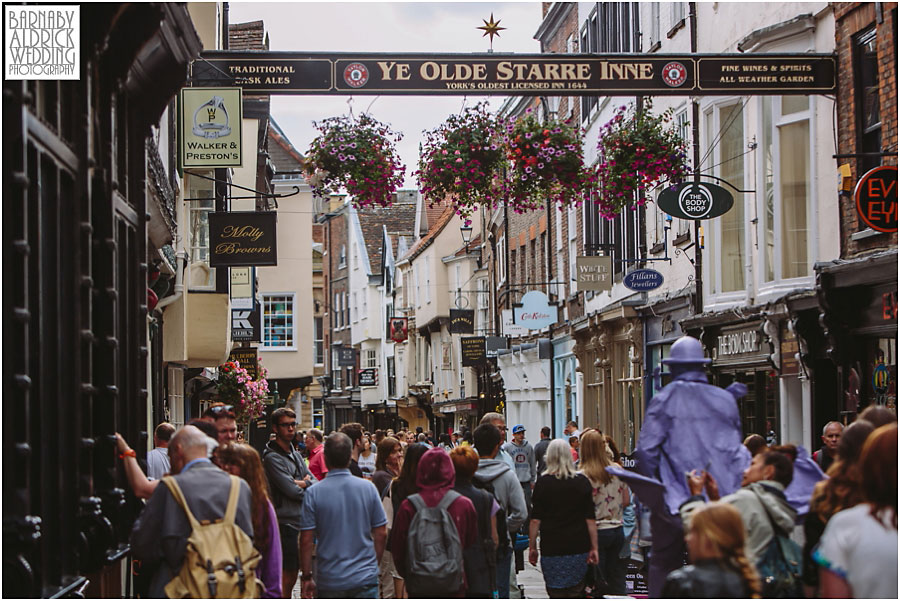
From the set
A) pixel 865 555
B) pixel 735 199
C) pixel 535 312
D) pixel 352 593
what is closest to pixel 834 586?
pixel 865 555

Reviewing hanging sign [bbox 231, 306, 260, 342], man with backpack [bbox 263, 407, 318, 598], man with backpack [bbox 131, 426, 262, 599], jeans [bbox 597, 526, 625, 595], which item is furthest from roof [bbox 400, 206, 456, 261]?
man with backpack [bbox 131, 426, 262, 599]

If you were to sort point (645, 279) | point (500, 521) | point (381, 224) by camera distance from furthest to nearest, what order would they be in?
point (381, 224), point (645, 279), point (500, 521)

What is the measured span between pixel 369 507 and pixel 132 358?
2.27 m

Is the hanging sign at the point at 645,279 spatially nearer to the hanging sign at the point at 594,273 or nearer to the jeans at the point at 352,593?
the hanging sign at the point at 594,273

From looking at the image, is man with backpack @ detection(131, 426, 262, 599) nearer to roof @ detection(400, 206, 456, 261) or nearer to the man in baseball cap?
the man in baseball cap

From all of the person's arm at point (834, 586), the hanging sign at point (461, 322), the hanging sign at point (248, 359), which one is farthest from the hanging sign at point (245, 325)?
the person's arm at point (834, 586)

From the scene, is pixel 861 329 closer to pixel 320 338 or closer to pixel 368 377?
pixel 368 377

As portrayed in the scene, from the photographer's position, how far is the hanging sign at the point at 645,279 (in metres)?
21.8

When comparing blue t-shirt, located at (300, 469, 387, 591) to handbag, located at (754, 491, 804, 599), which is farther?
blue t-shirt, located at (300, 469, 387, 591)

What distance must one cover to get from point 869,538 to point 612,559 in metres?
6.45

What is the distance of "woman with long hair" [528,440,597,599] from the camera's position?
11125 mm

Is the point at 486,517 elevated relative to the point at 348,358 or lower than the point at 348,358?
lower

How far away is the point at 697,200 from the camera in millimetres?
17891

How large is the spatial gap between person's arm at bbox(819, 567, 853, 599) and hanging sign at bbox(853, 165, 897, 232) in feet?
27.9
